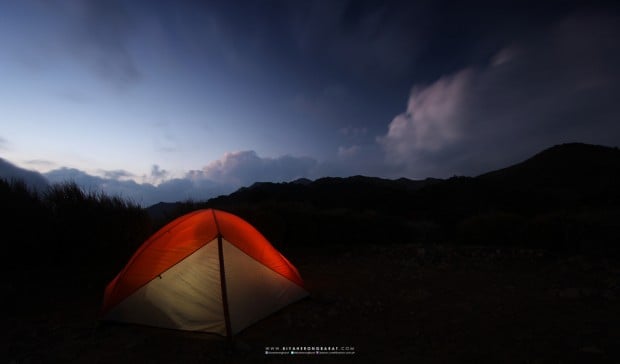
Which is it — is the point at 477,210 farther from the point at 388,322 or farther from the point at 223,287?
the point at 223,287

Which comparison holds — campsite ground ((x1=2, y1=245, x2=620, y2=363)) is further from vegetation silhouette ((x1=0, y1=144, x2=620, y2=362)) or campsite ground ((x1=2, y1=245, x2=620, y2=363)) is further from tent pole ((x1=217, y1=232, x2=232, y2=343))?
tent pole ((x1=217, y1=232, x2=232, y2=343))

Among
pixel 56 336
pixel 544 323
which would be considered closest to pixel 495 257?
pixel 544 323

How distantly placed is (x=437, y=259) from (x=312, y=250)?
394 centimetres

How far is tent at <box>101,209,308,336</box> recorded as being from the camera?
13.0 ft

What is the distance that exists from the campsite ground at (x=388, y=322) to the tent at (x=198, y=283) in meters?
0.18

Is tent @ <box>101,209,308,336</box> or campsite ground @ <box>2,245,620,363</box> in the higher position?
tent @ <box>101,209,308,336</box>

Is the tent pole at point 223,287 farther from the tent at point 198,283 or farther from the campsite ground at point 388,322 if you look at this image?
the campsite ground at point 388,322

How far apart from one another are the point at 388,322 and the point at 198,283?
252cm

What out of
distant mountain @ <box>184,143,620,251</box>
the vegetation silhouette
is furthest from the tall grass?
distant mountain @ <box>184,143,620,251</box>

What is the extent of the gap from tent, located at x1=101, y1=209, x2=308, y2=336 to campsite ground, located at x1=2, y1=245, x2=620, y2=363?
0.59ft

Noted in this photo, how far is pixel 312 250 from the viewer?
10461 millimetres

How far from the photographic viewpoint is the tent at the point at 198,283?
397cm

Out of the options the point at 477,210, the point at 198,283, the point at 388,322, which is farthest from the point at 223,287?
the point at 477,210

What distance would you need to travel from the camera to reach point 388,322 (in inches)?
164
